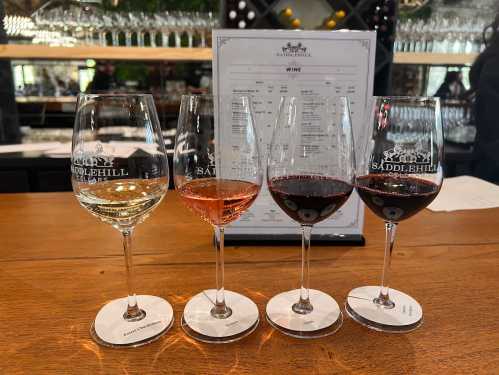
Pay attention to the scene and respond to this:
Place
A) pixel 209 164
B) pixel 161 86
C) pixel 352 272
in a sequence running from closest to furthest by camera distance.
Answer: pixel 209 164 < pixel 352 272 < pixel 161 86

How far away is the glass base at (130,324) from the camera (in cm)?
53

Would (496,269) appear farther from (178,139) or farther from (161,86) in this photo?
(161,86)

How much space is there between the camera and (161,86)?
2.74m

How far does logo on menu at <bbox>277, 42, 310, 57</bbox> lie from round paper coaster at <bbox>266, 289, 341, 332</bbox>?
427 mm

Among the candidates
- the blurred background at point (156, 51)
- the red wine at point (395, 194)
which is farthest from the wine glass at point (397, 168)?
the blurred background at point (156, 51)

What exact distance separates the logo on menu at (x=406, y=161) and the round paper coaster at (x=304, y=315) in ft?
0.68

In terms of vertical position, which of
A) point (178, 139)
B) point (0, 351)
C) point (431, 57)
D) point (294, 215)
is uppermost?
point (431, 57)

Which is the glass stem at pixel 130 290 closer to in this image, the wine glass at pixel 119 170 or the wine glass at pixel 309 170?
the wine glass at pixel 119 170

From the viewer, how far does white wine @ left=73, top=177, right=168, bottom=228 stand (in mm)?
545

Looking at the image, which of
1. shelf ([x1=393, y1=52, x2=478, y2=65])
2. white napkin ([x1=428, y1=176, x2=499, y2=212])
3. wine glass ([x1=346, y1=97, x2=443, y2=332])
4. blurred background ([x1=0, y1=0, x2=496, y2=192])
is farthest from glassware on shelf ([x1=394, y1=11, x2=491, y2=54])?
wine glass ([x1=346, y1=97, x2=443, y2=332])

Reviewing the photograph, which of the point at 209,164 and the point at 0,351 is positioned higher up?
the point at 209,164

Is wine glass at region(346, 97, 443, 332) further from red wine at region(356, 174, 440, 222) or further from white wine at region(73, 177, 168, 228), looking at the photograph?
white wine at region(73, 177, 168, 228)

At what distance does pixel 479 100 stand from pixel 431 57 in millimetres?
456

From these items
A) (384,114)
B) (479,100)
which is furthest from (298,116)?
(479,100)
